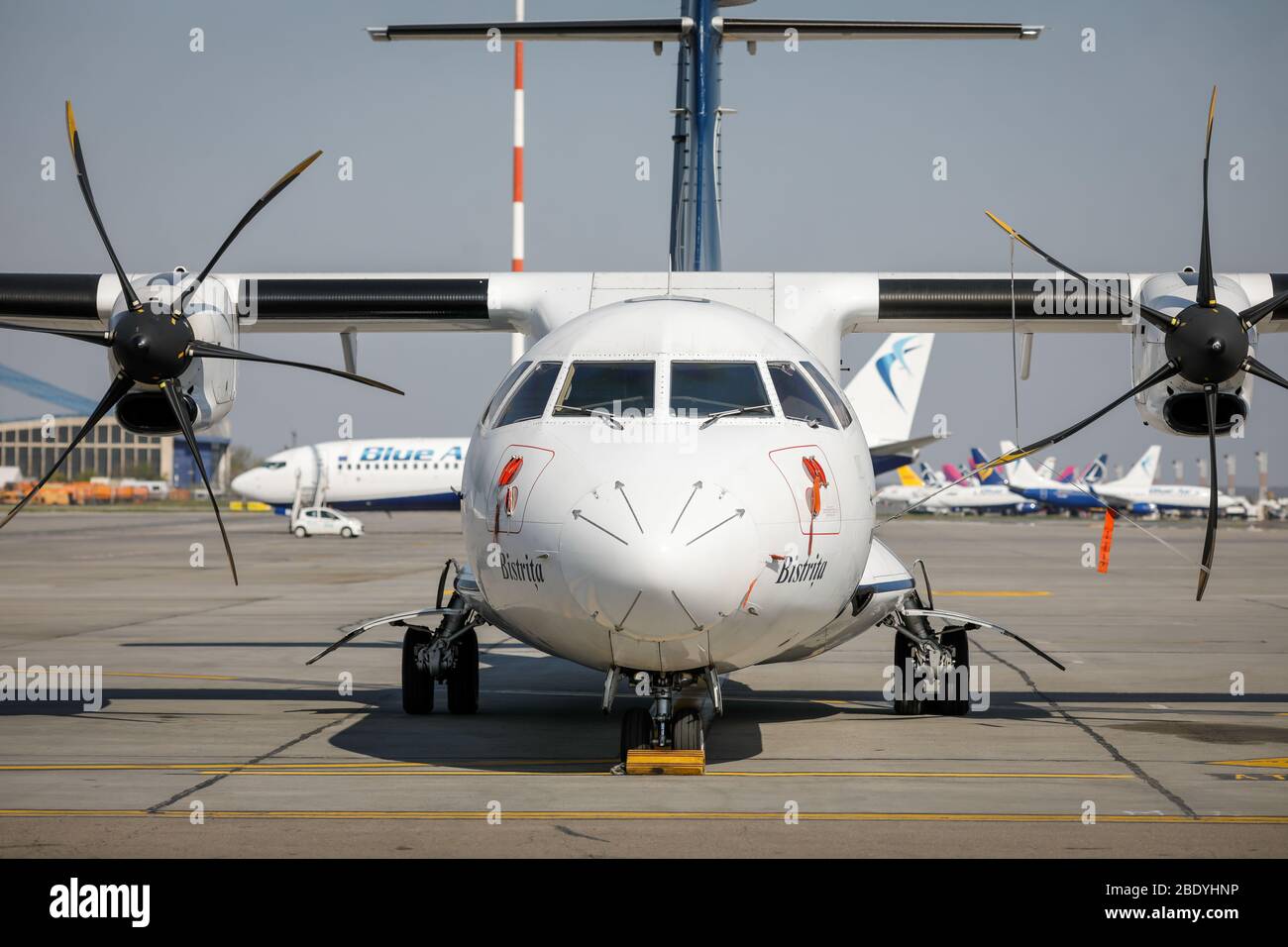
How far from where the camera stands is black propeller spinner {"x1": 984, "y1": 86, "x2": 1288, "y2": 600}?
1018cm

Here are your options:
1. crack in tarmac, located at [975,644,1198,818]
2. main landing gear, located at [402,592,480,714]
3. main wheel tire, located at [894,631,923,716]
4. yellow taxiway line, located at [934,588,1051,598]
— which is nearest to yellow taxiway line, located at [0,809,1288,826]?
crack in tarmac, located at [975,644,1198,818]

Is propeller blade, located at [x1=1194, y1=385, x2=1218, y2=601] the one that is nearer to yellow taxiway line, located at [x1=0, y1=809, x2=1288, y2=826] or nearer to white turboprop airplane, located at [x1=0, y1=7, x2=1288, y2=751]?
white turboprop airplane, located at [x1=0, y1=7, x2=1288, y2=751]

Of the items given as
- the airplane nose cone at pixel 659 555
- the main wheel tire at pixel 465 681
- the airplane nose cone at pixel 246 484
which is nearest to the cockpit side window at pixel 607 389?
the airplane nose cone at pixel 659 555

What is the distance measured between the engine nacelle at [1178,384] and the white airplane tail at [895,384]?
30632 millimetres

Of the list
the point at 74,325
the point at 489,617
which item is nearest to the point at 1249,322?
the point at 489,617

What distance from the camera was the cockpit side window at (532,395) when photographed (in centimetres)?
837

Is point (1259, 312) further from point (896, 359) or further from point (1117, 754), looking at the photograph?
point (896, 359)

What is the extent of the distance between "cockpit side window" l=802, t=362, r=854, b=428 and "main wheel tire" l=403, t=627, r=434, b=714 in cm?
391

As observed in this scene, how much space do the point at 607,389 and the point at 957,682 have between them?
451cm

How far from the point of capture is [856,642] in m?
17.8

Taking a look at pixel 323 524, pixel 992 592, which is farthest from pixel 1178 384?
pixel 323 524
